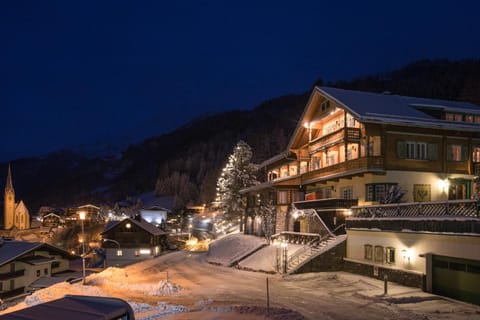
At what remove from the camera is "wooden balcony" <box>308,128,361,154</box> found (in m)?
35.8

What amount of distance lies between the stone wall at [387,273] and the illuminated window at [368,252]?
0.56 meters

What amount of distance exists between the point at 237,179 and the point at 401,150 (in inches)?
1242

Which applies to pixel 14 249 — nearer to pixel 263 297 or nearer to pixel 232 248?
pixel 232 248

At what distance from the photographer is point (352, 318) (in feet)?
59.5

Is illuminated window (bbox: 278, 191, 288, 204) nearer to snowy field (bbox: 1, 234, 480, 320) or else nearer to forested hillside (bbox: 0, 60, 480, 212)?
snowy field (bbox: 1, 234, 480, 320)

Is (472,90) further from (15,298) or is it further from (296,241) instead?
(15,298)


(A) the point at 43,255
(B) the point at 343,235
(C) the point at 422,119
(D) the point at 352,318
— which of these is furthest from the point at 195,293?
(A) the point at 43,255

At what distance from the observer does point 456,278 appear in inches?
827

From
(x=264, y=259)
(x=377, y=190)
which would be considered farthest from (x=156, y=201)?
(x=377, y=190)

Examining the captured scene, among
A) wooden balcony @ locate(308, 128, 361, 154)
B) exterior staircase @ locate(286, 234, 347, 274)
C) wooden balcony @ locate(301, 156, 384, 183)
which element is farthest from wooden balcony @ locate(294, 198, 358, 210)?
wooden balcony @ locate(308, 128, 361, 154)

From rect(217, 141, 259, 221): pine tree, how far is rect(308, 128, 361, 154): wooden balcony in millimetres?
18000

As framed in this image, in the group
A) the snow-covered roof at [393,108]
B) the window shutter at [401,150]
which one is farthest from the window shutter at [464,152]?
the window shutter at [401,150]

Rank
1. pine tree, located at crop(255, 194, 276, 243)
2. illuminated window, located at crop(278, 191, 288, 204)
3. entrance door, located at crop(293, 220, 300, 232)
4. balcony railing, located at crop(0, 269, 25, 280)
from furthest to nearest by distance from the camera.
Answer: illuminated window, located at crop(278, 191, 288, 204) → pine tree, located at crop(255, 194, 276, 243) → balcony railing, located at crop(0, 269, 25, 280) → entrance door, located at crop(293, 220, 300, 232)

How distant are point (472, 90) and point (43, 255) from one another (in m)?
65.8
